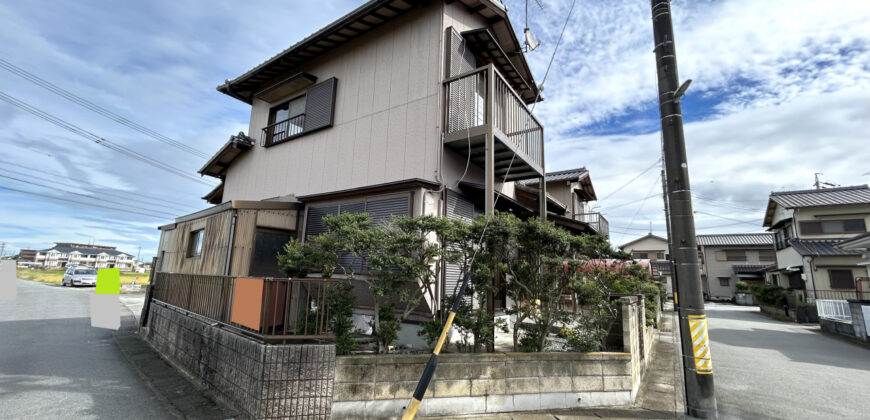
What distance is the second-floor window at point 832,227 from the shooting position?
19094mm

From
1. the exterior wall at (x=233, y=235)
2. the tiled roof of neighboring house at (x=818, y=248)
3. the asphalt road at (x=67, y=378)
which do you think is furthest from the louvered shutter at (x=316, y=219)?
the tiled roof of neighboring house at (x=818, y=248)

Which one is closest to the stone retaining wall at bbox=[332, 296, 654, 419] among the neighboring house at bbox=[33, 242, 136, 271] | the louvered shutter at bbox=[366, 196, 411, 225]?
the louvered shutter at bbox=[366, 196, 411, 225]

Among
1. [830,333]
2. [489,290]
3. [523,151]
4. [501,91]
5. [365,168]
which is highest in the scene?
[501,91]

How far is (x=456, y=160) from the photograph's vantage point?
7.08m

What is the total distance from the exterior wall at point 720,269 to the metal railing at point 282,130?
39528 mm

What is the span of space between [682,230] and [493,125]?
3.31 m

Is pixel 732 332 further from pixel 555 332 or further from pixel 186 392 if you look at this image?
pixel 186 392

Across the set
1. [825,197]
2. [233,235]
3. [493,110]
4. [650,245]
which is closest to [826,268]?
[825,197]

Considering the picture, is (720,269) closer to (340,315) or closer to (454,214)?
(454,214)

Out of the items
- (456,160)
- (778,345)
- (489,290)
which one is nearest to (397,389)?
(489,290)

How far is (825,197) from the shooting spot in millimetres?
20047

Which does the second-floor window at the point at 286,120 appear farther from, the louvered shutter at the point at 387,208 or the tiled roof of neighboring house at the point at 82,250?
the tiled roof of neighboring house at the point at 82,250

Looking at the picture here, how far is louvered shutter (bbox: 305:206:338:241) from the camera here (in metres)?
7.43

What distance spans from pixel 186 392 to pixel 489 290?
4.36 meters
